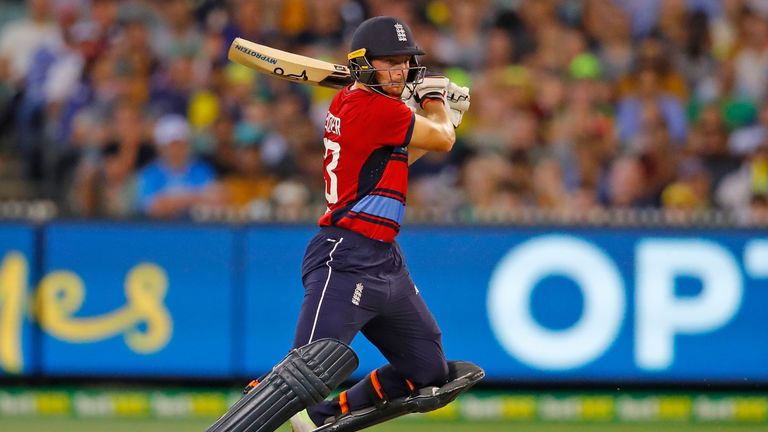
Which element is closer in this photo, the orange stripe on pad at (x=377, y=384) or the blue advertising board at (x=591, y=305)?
the orange stripe on pad at (x=377, y=384)

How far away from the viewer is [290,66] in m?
6.05

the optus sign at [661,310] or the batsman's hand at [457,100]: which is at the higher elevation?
the batsman's hand at [457,100]

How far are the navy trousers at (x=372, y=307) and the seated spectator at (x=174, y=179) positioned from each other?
444 cm

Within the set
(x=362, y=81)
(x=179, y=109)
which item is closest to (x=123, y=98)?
(x=179, y=109)

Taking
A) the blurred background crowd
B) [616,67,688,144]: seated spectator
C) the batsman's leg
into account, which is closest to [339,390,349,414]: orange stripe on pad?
the batsman's leg

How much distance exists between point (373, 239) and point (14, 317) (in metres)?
4.19

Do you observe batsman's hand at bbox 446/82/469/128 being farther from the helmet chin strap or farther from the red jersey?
the red jersey

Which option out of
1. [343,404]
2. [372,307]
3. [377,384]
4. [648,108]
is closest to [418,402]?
[377,384]

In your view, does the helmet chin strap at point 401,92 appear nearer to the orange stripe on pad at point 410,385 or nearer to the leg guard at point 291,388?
the leg guard at point 291,388

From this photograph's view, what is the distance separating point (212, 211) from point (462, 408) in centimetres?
221

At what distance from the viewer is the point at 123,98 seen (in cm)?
1156

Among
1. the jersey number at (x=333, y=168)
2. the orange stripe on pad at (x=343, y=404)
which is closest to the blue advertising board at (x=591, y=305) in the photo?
the orange stripe on pad at (x=343, y=404)

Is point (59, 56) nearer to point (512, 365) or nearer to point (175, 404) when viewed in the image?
point (175, 404)

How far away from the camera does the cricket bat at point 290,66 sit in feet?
19.8
